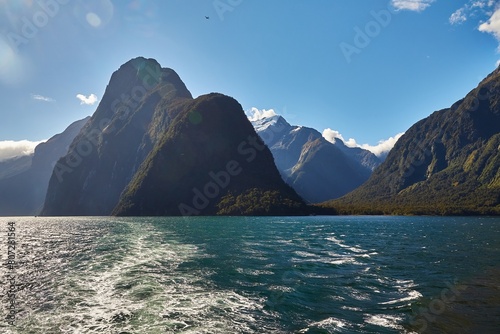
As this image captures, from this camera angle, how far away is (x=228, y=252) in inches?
2003

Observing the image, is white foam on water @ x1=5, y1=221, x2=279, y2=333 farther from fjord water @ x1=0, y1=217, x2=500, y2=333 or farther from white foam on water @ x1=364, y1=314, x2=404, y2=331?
white foam on water @ x1=364, y1=314, x2=404, y2=331

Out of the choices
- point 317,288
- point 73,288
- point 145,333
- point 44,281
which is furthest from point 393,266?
point 44,281

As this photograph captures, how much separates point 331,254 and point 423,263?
12268mm

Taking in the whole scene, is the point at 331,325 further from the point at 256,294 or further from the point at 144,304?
the point at 144,304
